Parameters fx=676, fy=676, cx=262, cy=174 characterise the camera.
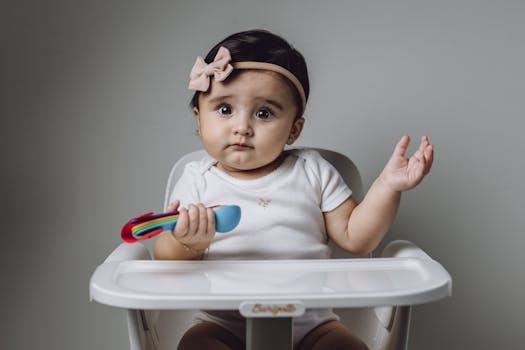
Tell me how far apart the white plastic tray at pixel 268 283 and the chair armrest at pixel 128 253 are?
71 millimetres

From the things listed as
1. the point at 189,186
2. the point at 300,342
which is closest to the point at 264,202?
the point at 189,186

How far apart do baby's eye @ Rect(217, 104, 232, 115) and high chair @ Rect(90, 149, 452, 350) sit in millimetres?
278

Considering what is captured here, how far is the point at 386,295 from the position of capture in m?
0.82

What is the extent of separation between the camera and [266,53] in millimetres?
1191

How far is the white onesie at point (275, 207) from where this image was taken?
3.86 ft

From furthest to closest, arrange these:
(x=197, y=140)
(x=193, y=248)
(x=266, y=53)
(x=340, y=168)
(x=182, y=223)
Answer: (x=197, y=140), (x=340, y=168), (x=266, y=53), (x=193, y=248), (x=182, y=223)

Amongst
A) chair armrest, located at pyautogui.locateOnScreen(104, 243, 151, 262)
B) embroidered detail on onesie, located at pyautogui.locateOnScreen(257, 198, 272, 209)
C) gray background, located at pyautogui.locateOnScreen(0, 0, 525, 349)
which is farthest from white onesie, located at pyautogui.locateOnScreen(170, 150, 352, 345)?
gray background, located at pyautogui.locateOnScreen(0, 0, 525, 349)

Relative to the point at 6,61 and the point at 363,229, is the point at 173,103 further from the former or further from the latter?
the point at 363,229

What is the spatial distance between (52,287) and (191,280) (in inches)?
34.6

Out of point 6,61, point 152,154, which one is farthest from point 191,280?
point 6,61

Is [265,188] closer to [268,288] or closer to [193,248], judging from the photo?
[193,248]

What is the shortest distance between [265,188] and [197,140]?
48cm

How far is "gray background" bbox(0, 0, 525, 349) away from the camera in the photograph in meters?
1.60

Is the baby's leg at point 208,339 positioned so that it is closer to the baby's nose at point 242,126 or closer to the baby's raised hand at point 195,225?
the baby's raised hand at point 195,225
